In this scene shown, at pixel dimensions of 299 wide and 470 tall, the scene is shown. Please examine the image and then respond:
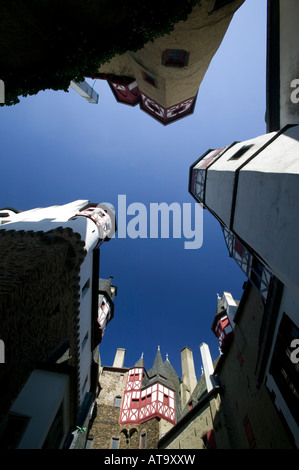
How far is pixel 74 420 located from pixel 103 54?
13591 millimetres

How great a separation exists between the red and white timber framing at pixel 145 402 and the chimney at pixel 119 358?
3.28 m

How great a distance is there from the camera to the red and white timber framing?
19750mm

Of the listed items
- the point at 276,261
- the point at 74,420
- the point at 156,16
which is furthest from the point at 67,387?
the point at 156,16

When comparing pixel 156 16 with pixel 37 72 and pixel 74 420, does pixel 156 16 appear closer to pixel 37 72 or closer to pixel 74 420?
pixel 37 72

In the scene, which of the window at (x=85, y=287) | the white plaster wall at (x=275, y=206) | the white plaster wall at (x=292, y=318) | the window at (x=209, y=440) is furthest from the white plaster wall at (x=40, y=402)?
the window at (x=209, y=440)

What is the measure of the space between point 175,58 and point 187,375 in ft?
113

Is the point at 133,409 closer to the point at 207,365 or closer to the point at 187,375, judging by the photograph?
the point at 187,375

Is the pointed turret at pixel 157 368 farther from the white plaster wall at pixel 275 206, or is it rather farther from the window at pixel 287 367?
the white plaster wall at pixel 275 206

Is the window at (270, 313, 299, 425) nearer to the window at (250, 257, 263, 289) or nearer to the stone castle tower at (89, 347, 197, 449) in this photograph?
the window at (250, 257, 263, 289)

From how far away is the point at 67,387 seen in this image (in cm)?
689

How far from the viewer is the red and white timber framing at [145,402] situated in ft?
64.8

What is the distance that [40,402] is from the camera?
6.07 meters

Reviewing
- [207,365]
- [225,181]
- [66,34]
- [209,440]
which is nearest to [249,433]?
[209,440]

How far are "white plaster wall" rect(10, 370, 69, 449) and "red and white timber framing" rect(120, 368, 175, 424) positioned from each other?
1817 centimetres
